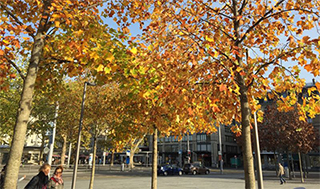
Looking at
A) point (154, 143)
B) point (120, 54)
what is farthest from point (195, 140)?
point (120, 54)

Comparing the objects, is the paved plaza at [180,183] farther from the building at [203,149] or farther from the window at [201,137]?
the window at [201,137]

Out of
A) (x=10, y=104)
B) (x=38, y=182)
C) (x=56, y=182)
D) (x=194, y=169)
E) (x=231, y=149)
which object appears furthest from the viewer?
(x=231, y=149)

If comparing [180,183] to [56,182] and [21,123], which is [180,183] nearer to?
[56,182]

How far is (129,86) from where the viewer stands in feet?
17.8

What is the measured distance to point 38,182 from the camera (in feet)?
20.9

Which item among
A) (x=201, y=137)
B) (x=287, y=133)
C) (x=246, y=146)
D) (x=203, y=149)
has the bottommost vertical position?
(x=203, y=149)

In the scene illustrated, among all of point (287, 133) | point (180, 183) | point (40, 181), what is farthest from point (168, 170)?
point (40, 181)

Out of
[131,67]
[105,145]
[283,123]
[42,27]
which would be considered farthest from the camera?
[283,123]

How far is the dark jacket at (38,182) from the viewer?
6.26 metres

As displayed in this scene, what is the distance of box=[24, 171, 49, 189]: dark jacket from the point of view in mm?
6258

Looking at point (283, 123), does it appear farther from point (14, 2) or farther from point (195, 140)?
point (195, 140)

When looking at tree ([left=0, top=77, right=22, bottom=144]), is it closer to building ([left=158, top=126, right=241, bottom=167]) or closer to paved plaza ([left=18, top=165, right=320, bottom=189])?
paved plaza ([left=18, top=165, right=320, bottom=189])

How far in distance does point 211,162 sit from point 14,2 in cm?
6257

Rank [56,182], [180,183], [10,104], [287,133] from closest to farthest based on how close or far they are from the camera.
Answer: [56,182]
[180,183]
[10,104]
[287,133]
